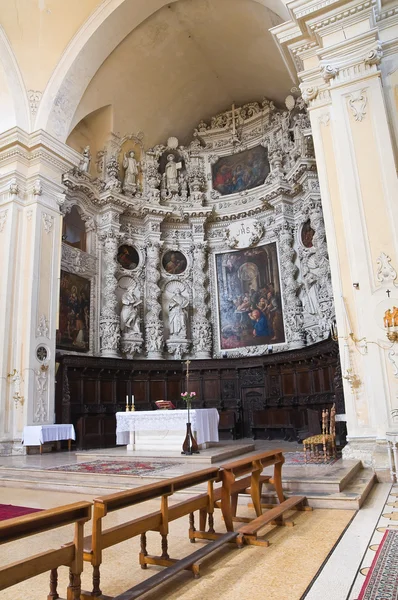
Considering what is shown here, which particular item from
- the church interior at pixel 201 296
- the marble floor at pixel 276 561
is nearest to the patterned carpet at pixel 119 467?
the church interior at pixel 201 296

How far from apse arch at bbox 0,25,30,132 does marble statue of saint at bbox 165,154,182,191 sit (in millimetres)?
5584

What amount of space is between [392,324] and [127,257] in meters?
10.9

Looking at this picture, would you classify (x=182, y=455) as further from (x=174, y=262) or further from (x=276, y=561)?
(x=174, y=262)

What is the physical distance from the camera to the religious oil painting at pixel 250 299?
14.8 meters

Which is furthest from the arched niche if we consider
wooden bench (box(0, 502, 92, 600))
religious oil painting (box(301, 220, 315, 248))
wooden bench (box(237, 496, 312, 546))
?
wooden bench (box(0, 502, 92, 600))

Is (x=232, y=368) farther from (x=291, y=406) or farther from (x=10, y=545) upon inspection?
(x=10, y=545)

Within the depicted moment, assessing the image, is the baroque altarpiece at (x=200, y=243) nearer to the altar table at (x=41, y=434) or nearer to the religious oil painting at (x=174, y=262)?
the religious oil painting at (x=174, y=262)

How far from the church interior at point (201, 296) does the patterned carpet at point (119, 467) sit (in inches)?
5.1

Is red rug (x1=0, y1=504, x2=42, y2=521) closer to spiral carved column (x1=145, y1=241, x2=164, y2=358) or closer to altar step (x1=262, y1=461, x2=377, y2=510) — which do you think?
altar step (x1=262, y1=461, x2=377, y2=510)

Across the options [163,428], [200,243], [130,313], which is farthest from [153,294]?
[163,428]

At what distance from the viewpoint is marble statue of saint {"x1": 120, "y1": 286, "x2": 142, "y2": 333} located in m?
15.0

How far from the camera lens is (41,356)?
38.3 ft

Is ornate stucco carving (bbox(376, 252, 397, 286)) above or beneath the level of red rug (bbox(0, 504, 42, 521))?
above

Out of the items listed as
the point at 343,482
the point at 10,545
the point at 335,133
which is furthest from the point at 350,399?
the point at 10,545
